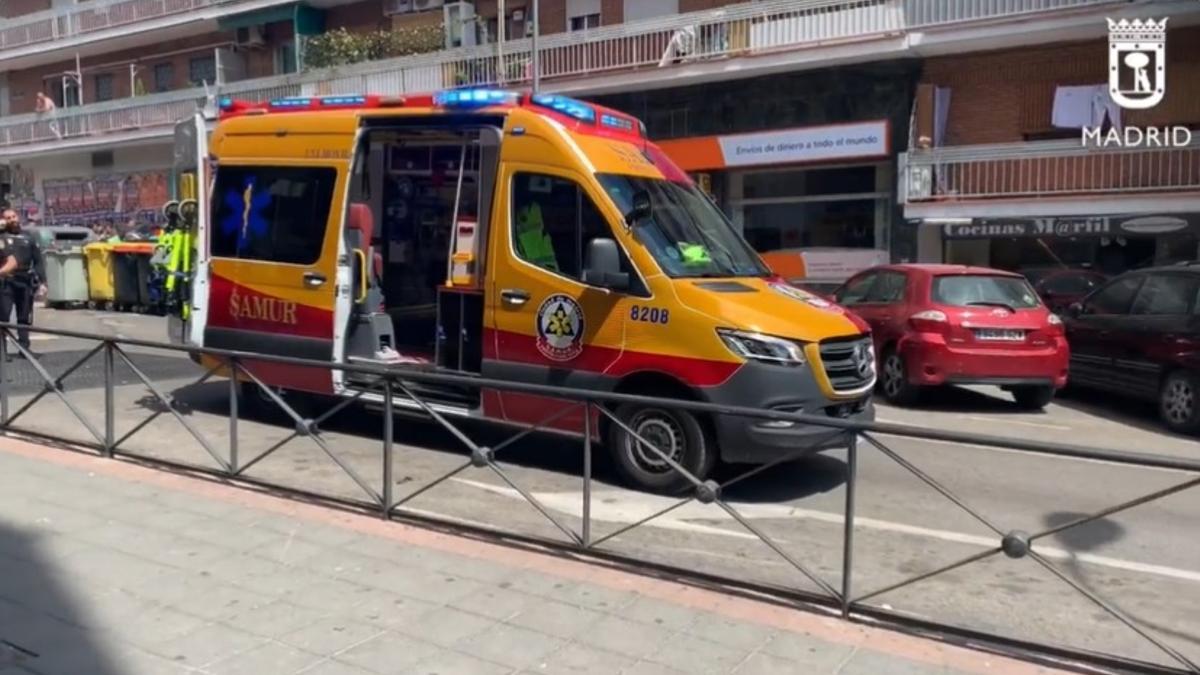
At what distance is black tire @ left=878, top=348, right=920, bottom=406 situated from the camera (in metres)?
10.7

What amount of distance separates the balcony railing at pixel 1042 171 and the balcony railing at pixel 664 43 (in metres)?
2.19

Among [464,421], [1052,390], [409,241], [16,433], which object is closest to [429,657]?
[464,421]

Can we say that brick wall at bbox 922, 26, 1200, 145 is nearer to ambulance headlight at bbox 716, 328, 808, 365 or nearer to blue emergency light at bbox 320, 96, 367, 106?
blue emergency light at bbox 320, 96, 367, 106

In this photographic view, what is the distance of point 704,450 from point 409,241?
4.77 meters

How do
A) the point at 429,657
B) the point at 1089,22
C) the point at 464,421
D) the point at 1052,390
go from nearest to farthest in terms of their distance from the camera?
1. the point at 429,657
2. the point at 464,421
3. the point at 1052,390
4. the point at 1089,22

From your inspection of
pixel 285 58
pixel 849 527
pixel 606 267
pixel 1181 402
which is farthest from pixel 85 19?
pixel 849 527

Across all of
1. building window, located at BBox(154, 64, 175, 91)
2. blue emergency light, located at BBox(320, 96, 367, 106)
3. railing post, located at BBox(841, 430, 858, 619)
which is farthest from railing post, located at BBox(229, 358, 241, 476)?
building window, located at BBox(154, 64, 175, 91)

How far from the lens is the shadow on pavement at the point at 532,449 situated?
22.0ft

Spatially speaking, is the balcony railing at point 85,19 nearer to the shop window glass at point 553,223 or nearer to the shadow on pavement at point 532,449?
the shadow on pavement at point 532,449

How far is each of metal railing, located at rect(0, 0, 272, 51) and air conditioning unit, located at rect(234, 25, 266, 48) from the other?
2.58ft

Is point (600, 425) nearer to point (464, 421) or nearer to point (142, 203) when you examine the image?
point (464, 421)

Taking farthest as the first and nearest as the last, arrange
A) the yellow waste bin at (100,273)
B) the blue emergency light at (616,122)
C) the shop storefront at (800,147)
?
1. the yellow waste bin at (100,273)
2. the shop storefront at (800,147)
3. the blue emergency light at (616,122)

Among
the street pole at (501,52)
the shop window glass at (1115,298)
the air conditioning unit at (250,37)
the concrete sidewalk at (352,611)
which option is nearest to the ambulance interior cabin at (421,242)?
the concrete sidewalk at (352,611)

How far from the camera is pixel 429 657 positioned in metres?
4.15
